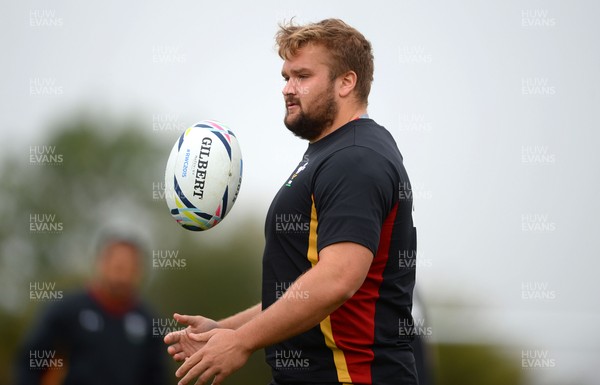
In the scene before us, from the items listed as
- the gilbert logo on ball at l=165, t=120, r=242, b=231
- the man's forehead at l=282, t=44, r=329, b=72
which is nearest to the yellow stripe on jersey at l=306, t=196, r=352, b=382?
the man's forehead at l=282, t=44, r=329, b=72

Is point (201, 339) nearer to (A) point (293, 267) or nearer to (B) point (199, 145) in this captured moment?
(A) point (293, 267)

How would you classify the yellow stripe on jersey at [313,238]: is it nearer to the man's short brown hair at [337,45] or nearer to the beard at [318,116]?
the beard at [318,116]

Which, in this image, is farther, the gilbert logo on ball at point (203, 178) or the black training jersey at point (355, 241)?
the gilbert logo on ball at point (203, 178)

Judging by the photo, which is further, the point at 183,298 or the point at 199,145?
the point at 183,298

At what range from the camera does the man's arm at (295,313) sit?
10.1ft

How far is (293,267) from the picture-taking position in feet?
11.4

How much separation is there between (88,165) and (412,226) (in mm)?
22187

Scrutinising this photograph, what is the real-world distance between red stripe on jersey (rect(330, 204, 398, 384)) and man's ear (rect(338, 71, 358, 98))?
2.42 feet

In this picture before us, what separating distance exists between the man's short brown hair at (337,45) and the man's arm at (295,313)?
978mm

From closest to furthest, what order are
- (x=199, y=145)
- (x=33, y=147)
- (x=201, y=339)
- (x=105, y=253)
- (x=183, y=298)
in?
(x=201, y=339) → (x=199, y=145) → (x=105, y=253) → (x=183, y=298) → (x=33, y=147)

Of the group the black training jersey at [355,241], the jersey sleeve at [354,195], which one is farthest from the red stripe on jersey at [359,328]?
the jersey sleeve at [354,195]

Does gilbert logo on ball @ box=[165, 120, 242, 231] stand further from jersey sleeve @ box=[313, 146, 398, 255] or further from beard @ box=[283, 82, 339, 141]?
jersey sleeve @ box=[313, 146, 398, 255]

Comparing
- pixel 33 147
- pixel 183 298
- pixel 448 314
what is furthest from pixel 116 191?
pixel 448 314

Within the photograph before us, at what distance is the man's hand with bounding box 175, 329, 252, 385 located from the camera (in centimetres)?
307
